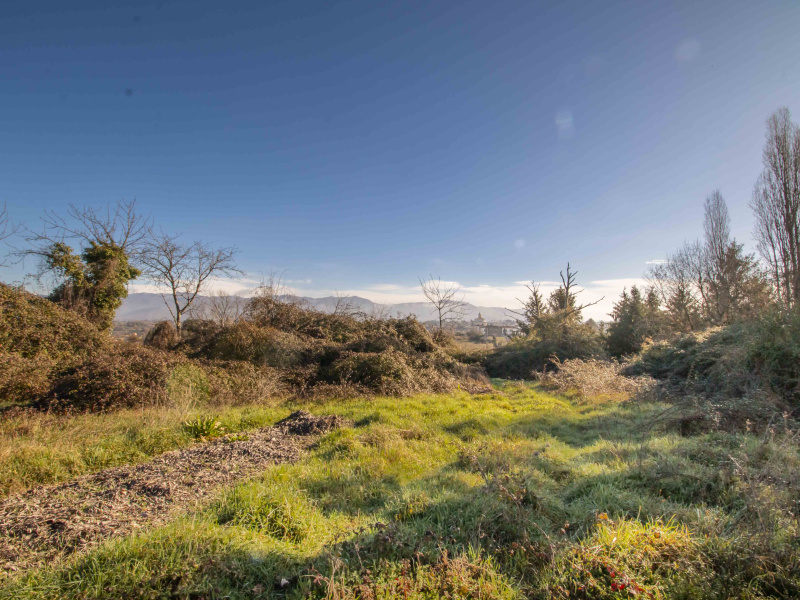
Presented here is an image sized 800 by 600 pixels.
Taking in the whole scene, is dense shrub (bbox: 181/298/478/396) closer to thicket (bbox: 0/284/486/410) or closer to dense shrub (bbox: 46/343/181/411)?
thicket (bbox: 0/284/486/410)

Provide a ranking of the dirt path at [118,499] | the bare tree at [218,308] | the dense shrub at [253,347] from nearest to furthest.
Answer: the dirt path at [118,499] → the dense shrub at [253,347] → the bare tree at [218,308]

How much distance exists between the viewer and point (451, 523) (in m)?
3.35

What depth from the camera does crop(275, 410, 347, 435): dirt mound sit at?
694cm

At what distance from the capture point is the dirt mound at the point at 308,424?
6936 millimetres

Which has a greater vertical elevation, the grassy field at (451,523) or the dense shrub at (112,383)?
the dense shrub at (112,383)

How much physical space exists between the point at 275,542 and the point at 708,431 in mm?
8364

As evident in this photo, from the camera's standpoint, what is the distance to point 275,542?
3.04 m

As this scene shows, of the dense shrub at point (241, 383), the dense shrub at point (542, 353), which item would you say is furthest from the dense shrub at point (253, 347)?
the dense shrub at point (542, 353)

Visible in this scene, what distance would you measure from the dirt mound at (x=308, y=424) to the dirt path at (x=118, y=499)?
84 centimetres

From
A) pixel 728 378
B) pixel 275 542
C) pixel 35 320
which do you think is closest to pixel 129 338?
pixel 35 320

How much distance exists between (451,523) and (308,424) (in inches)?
183

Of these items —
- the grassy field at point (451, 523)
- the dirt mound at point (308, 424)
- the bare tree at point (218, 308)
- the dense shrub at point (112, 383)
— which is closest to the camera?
the grassy field at point (451, 523)

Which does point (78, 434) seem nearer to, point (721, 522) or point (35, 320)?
point (35, 320)

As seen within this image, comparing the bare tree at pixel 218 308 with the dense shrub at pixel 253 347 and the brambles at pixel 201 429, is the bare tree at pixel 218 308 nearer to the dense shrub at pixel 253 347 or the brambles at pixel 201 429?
the dense shrub at pixel 253 347
